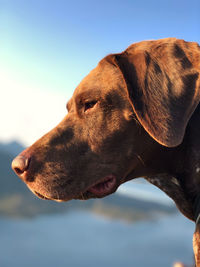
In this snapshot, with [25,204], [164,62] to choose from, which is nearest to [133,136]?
[164,62]

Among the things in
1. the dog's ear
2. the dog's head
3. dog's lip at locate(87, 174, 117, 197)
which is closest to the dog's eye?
the dog's head

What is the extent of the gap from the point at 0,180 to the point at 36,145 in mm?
47499

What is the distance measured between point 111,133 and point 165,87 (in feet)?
1.58

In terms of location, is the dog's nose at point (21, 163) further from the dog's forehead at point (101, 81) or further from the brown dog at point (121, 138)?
the dog's forehead at point (101, 81)

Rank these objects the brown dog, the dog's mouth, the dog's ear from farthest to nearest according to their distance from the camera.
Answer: the dog's mouth → the brown dog → the dog's ear

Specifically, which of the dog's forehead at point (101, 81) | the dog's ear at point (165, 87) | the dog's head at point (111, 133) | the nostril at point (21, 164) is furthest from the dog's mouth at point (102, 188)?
the dog's forehead at point (101, 81)

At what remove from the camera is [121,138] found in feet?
7.26

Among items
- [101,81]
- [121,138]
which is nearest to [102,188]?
[121,138]

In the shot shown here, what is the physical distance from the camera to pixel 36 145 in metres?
2.26

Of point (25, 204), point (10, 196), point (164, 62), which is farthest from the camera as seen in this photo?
point (10, 196)

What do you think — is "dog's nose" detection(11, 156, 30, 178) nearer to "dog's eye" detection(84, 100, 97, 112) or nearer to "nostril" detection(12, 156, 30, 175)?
"nostril" detection(12, 156, 30, 175)

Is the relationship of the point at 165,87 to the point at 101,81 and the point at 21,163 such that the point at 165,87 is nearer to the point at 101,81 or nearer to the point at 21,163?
the point at 101,81

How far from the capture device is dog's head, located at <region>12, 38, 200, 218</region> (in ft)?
6.81

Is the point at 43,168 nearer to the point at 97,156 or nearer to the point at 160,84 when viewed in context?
the point at 97,156
